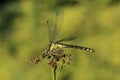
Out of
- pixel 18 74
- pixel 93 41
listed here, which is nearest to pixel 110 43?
pixel 93 41

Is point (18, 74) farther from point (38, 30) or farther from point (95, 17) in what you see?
point (95, 17)

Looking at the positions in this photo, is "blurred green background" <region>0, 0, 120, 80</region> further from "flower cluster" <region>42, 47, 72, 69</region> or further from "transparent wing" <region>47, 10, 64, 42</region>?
"flower cluster" <region>42, 47, 72, 69</region>

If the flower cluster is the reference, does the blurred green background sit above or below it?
below

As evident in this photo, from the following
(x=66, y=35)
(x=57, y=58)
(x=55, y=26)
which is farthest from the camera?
(x=66, y=35)

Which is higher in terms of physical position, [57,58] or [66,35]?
[57,58]

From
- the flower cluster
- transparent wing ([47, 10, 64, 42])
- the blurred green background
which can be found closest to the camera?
the flower cluster

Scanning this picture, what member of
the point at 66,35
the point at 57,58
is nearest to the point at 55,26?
the point at 57,58

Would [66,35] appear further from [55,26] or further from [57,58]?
[57,58]

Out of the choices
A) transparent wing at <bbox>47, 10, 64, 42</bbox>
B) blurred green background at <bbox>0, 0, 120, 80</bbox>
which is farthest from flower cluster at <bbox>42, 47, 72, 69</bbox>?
blurred green background at <bbox>0, 0, 120, 80</bbox>
